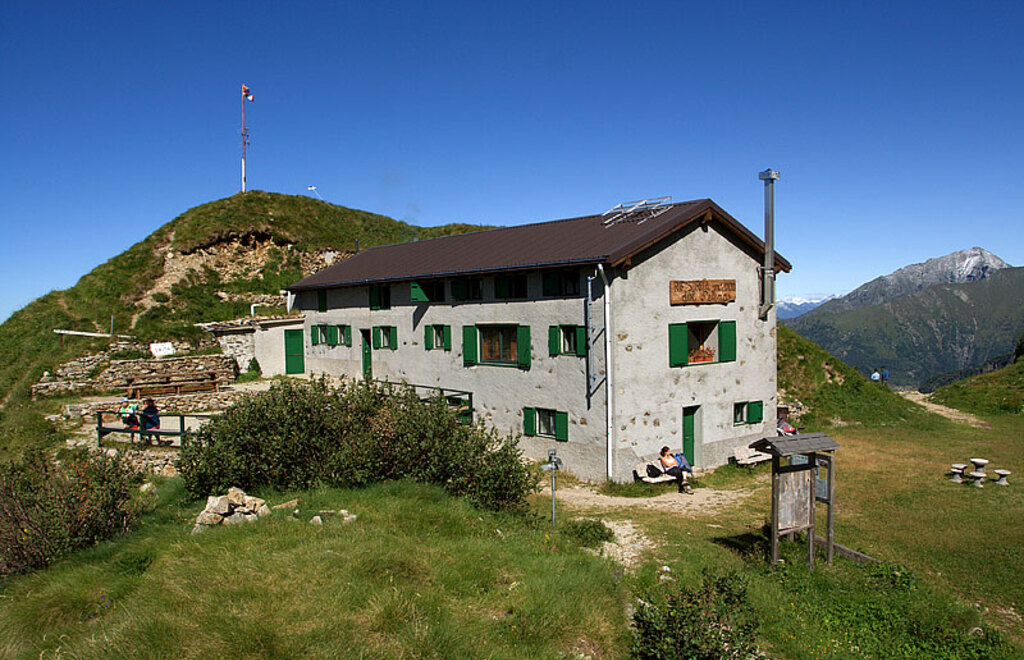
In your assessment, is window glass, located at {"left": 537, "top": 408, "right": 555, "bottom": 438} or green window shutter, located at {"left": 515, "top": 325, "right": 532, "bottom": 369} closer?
window glass, located at {"left": 537, "top": 408, "right": 555, "bottom": 438}

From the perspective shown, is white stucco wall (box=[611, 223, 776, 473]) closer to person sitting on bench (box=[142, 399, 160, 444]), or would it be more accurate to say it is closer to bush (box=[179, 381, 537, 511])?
bush (box=[179, 381, 537, 511])

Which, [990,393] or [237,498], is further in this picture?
[990,393]

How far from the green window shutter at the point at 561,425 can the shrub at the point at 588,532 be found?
655 centimetres

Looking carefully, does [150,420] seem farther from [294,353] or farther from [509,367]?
[294,353]

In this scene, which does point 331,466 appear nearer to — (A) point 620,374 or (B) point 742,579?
(B) point 742,579

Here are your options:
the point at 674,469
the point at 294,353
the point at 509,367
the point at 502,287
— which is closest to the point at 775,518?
the point at 674,469

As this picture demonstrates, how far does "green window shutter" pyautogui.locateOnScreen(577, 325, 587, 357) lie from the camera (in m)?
17.8

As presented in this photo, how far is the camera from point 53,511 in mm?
8328

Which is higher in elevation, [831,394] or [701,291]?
[701,291]

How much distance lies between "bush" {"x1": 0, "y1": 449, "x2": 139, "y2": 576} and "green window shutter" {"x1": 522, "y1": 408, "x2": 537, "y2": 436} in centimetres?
1193

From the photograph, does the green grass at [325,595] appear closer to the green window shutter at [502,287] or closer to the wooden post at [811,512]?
the wooden post at [811,512]

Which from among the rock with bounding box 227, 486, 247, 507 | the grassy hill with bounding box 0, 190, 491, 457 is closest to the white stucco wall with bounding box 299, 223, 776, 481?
the rock with bounding box 227, 486, 247, 507

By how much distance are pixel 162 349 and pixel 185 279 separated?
39.2 feet

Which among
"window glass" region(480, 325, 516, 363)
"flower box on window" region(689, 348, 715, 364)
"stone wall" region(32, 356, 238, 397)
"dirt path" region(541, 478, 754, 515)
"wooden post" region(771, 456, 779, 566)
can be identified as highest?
"window glass" region(480, 325, 516, 363)
